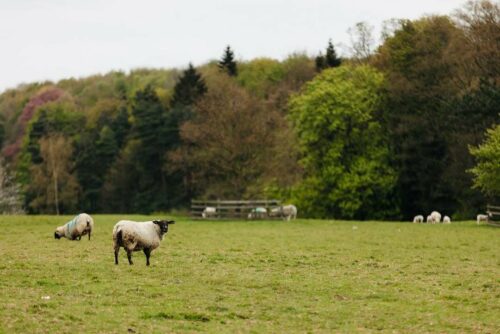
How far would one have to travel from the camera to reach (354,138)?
212 feet

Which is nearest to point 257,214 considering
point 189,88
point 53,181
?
point 189,88

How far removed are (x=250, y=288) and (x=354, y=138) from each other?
Result: 4876 centimetres

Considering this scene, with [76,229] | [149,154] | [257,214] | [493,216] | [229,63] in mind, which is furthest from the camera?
[229,63]

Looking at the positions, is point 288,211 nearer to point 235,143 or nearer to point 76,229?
point 235,143

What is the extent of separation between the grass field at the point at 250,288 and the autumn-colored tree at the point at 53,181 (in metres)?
59.3

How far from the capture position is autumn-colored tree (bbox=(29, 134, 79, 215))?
8681 cm

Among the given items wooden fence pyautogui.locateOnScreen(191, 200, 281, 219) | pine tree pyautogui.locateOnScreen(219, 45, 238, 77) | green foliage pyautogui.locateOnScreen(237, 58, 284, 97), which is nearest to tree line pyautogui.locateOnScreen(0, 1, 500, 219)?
wooden fence pyautogui.locateOnScreen(191, 200, 281, 219)

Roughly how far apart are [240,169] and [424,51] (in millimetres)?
24333

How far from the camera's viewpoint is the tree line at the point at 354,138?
55594mm

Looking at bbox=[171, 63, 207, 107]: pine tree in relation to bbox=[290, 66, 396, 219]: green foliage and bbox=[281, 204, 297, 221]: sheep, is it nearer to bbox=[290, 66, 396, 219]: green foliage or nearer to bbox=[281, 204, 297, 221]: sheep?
bbox=[290, 66, 396, 219]: green foliage

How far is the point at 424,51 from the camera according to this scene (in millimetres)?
66000

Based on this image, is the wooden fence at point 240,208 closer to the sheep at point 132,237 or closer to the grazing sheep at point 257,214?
the grazing sheep at point 257,214

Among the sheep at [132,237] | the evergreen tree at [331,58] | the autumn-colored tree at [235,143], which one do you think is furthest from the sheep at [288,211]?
the evergreen tree at [331,58]

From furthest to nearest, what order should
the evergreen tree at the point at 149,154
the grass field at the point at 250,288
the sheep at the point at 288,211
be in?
the evergreen tree at the point at 149,154 → the sheep at the point at 288,211 → the grass field at the point at 250,288
